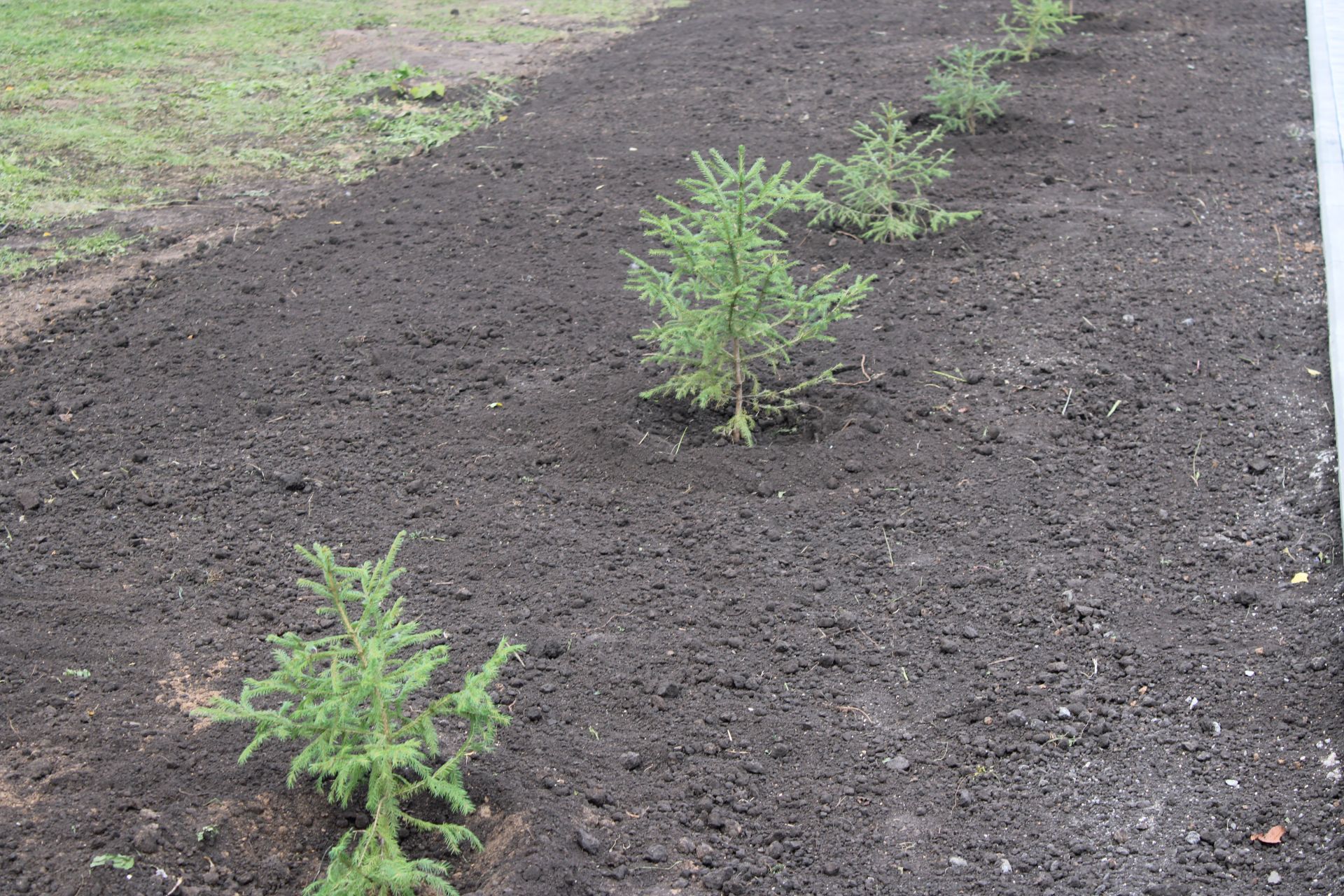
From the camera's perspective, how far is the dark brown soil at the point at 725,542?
2969mm

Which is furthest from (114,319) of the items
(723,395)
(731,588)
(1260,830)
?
(1260,830)

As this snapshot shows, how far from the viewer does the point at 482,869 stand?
282 centimetres

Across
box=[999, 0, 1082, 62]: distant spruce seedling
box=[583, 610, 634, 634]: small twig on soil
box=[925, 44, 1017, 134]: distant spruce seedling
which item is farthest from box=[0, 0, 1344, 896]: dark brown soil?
box=[999, 0, 1082, 62]: distant spruce seedling

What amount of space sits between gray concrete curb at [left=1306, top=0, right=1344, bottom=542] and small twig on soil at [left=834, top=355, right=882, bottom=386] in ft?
5.55

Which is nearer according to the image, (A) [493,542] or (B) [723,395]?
(A) [493,542]

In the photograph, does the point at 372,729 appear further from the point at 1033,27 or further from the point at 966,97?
the point at 1033,27

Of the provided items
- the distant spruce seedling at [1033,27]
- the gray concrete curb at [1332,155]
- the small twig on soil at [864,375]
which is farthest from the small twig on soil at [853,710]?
the distant spruce seedling at [1033,27]

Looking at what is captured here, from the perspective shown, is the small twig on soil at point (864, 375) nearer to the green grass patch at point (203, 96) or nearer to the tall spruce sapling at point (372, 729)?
the tall spruce sapling at point (372, 729)

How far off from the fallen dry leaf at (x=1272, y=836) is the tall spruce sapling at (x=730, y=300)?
210 centimetres

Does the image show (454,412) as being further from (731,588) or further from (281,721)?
(281,721)

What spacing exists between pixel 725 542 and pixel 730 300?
2.68 ft

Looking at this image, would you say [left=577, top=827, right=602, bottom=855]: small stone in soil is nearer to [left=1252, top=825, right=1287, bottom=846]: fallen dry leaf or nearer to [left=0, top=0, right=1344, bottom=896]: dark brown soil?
[left=0, top=0, right=1344, bottom=896]: dark brown soil

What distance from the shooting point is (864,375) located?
16.0 feet

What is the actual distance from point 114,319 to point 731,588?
→ 3.22 meters
